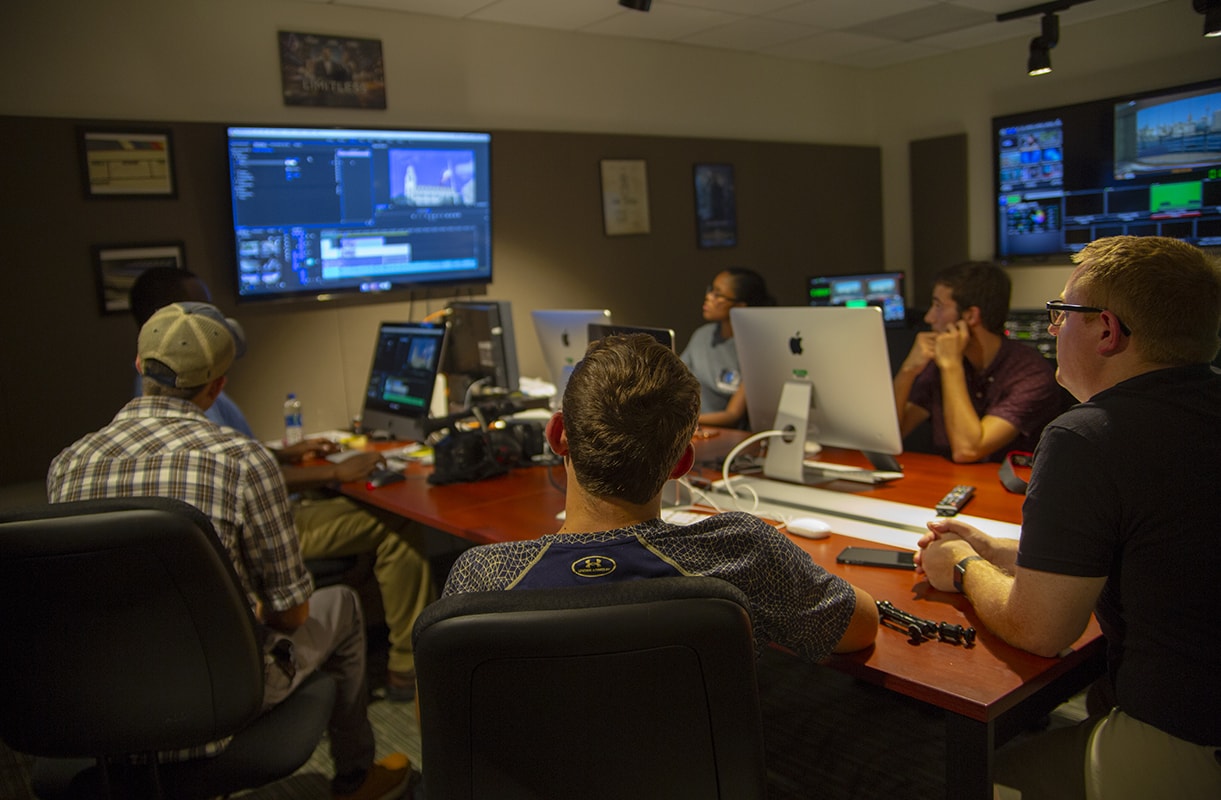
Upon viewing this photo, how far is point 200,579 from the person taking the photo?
1583 millimetres

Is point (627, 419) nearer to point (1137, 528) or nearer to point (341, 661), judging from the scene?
point (1137, 528)

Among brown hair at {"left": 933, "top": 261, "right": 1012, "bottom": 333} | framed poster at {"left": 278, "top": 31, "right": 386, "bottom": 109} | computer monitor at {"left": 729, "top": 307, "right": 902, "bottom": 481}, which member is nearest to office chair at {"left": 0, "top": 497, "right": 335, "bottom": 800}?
computer monitor at {"left": 729, "top": 307, "right": 902, "bottom": 481}

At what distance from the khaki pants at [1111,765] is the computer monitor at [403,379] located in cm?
230

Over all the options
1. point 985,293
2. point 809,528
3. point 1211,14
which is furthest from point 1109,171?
point 809,528

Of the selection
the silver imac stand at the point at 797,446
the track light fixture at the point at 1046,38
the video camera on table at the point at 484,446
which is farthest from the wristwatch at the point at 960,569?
the track light fixture at the point at 1046,38

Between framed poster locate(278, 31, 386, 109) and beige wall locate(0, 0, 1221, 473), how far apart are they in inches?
1.8

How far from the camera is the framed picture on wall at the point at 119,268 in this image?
343 centimetres

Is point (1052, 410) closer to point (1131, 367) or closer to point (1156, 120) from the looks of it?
point (1131, 367)

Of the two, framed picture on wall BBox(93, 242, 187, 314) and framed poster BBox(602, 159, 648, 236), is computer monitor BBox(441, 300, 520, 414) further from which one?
framed poster BBox(602, 159, 648, 236)

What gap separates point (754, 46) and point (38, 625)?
4.91 metres

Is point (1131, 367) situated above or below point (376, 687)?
above

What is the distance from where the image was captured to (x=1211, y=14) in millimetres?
3984

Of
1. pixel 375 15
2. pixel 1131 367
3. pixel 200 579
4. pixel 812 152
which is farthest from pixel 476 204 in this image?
pixel 1131 367

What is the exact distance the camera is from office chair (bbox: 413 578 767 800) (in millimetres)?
1014
